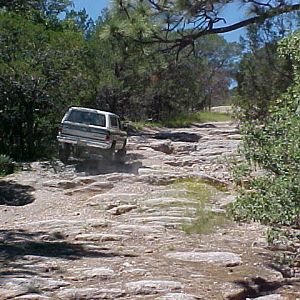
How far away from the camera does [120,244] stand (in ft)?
30.7

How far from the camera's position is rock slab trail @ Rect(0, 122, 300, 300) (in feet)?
23.0

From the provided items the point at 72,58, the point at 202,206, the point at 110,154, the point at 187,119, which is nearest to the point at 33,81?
the point at 72,58

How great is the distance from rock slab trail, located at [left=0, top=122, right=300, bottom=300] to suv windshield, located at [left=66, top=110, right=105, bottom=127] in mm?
1534

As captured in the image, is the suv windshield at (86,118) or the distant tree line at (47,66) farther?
the suv windshield at (86,118)

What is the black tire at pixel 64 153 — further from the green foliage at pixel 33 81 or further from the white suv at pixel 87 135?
the green foliage at pixel 33 81

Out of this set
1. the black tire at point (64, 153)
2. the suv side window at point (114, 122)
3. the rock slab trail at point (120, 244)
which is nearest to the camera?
the rock slab trail at point (120, 244)

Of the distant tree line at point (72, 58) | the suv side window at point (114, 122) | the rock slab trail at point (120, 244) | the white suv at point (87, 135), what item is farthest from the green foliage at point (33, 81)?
the rock slab trail at point (120, 244)

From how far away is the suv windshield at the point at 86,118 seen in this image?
1844cm

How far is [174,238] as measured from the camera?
979cm

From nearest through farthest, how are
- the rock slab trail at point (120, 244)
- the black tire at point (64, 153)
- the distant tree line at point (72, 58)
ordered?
the rock slab trail at point (120, 244), the distant tree line at point (72, 58), the black tire at point (64, 153)

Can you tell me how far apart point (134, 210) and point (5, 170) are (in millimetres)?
6461

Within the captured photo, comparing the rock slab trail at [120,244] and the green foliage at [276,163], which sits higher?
the green foliage at [276,163]

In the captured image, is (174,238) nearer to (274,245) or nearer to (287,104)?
(274,245)

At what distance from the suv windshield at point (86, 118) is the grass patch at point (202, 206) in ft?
13.3
